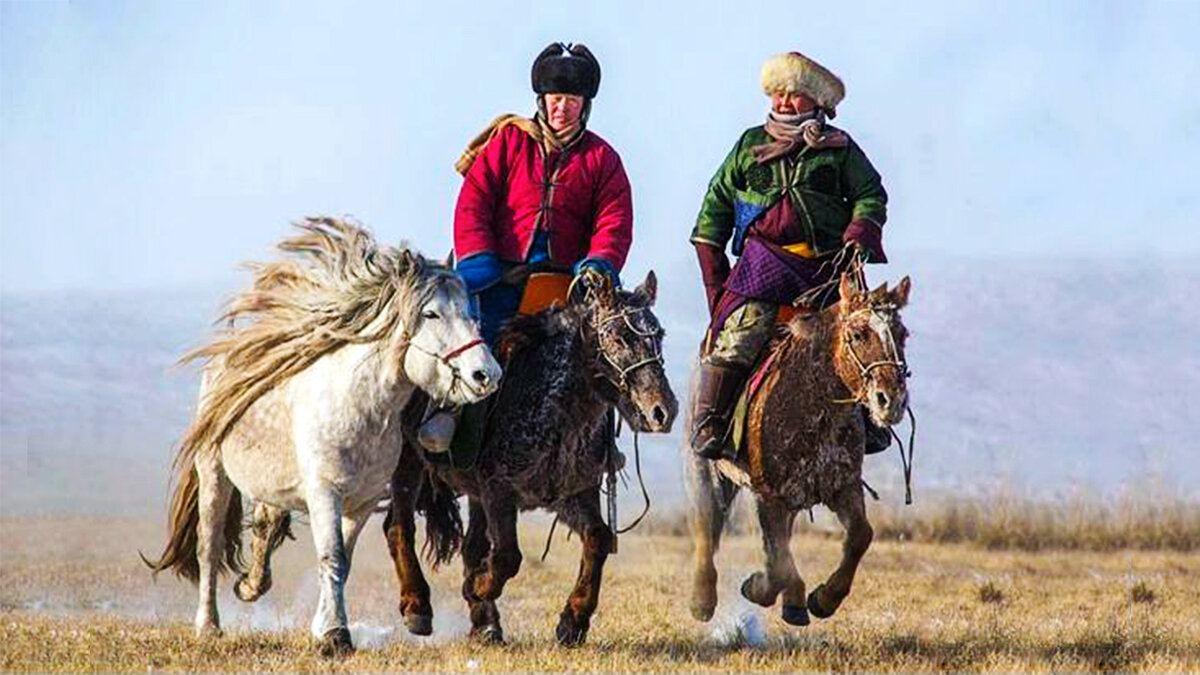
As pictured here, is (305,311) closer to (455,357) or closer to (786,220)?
(455,357)

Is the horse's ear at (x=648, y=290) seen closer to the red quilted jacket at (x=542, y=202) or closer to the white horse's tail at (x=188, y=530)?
the red quilted jacket at (x=542, y=202)

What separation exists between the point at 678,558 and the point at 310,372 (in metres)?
10.1

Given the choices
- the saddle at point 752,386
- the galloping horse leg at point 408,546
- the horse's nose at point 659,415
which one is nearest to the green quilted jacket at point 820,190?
the saddle at point 752,386

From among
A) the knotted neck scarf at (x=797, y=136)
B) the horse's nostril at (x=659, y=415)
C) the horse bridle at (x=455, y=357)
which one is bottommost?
the horse's nostril at (x=659, y=415)

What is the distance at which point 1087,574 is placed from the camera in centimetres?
1955

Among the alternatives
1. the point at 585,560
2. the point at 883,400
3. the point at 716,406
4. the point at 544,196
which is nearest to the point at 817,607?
the point at 716,406

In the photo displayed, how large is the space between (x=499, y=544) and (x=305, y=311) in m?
1.56

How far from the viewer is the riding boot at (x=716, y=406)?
465 inches

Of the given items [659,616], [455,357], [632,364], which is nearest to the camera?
[455,357]

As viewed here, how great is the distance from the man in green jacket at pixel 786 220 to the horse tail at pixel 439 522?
5.05 ft

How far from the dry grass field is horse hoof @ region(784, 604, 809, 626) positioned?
7.4 inches

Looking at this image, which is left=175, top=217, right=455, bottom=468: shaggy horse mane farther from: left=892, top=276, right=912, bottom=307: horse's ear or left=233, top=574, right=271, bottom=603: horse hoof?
left=892, top=276, right=912, bottom=307: horse's ear

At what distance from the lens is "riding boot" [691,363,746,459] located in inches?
465

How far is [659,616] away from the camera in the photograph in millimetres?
14383
